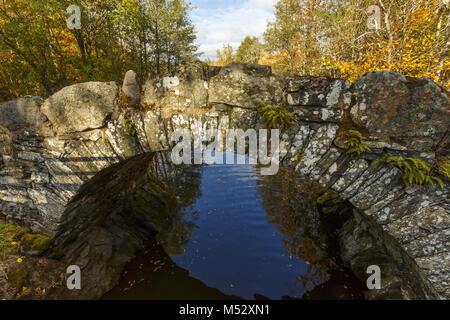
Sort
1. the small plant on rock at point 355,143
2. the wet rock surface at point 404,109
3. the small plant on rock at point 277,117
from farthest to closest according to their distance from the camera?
the small plant on rock at point 277,117, the small plant on rock at point 355,143, the wet rock surface at point 404,109

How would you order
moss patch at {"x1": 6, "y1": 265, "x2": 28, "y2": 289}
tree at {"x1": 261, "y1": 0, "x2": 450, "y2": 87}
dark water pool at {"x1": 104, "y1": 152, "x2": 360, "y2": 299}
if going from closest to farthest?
moss patch at {"x1": 6, "y1": 265, "x2": 28, "y2": 289}
dark water pool at {"x1": 104, "y1": 152, "x2": 360, "y2": 299}
tree at {"x1": 261, "y1": 0, "x2": 450, "y2": 87}

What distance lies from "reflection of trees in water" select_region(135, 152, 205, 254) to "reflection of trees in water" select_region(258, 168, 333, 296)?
9.26 feet

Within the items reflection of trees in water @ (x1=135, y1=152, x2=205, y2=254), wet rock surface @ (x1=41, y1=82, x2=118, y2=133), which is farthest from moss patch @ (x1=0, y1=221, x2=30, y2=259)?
reflection of trees in water @ (x1=135, y1=152, x2=205, y2=254)

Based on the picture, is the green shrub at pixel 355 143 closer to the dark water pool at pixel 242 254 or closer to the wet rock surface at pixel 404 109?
the wet rock surface at pixel 404 109

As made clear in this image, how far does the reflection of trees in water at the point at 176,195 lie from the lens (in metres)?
6.09

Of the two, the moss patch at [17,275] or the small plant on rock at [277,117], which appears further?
the moss patch at [17,275]

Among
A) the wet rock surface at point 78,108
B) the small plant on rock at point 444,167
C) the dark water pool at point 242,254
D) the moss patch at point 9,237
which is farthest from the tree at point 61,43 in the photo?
the small plant on rock at point 444,167

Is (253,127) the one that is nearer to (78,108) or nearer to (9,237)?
(78,108)

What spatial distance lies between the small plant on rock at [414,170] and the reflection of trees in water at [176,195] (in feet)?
17.2

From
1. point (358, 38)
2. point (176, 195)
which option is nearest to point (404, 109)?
point (358, 38)

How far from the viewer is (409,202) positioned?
3.05 metres

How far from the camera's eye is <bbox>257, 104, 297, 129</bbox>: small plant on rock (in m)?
3.57

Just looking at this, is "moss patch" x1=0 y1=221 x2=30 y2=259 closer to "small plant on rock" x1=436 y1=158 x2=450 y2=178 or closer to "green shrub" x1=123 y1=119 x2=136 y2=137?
"green shrub" x1=123 y1=119 x2=136 y2=137
